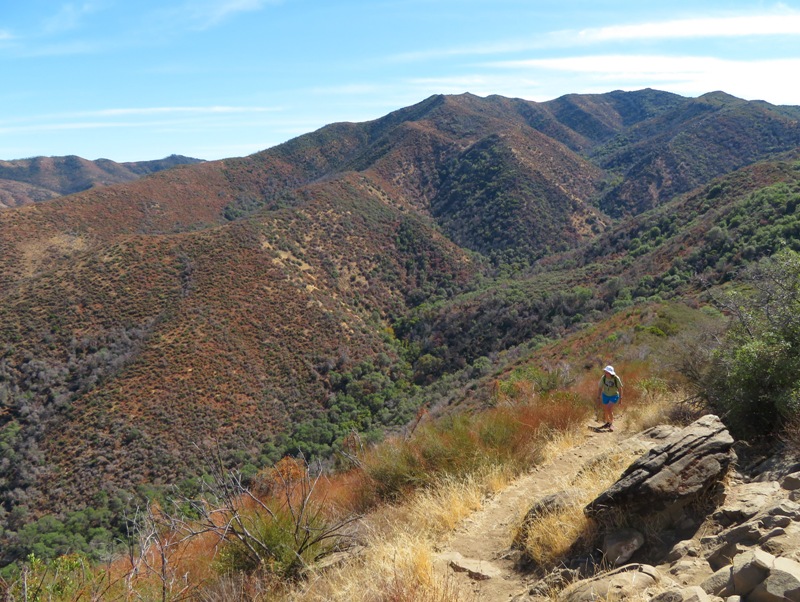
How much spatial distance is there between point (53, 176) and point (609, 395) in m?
180

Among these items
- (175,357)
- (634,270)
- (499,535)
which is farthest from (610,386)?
(634,270)

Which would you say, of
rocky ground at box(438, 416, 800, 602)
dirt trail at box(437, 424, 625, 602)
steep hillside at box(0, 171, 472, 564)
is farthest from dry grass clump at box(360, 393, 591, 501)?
steep hillside at box(0, 171, 472, 564)

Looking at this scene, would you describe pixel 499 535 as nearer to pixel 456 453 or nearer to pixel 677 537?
pixel 456 453

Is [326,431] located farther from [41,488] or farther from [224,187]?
[224,187]

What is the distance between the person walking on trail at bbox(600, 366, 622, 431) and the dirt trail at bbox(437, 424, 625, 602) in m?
1.03

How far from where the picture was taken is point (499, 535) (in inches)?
183

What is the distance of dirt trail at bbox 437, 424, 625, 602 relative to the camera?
3867 millimetres

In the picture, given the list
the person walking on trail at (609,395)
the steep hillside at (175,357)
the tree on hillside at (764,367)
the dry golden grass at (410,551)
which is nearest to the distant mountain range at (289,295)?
the steep hillside at (175,357)

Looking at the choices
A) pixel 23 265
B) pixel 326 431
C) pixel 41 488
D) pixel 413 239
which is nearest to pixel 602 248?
pixel 413 239

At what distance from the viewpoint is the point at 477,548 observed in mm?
4477

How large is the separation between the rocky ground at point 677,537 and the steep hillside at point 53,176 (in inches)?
5643

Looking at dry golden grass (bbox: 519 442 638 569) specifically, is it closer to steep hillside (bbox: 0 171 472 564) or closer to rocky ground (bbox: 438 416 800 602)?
rocky ground (bbox: 438 416 800 602)

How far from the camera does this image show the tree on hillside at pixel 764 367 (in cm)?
504

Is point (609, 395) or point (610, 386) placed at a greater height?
point (610, 386)
